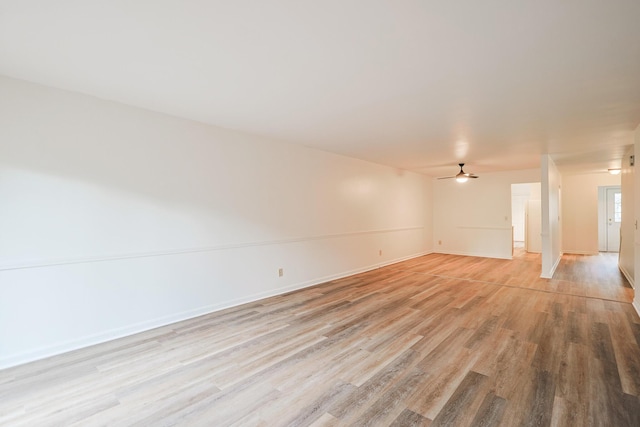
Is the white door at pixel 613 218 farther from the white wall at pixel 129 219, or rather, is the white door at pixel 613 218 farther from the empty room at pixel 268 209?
the white wall at pixel 129 219

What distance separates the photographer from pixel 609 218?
8.99m

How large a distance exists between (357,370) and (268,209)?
8.66 ft

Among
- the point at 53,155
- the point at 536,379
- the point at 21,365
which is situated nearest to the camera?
the point at 536,379

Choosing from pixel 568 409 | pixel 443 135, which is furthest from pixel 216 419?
pixel 443 135

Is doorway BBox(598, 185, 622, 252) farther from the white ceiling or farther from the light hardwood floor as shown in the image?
the white ceiling

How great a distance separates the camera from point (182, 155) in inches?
139

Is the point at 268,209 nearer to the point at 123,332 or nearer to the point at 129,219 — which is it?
the point at 129,219

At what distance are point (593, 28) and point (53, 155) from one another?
424 cm

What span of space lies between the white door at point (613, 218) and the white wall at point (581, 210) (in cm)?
75

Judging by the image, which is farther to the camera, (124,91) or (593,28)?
(124,91)

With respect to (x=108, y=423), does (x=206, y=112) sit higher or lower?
higher

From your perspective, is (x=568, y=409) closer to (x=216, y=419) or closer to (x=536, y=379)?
(x=536, y=379)

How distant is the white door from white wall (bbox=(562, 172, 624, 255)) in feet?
2.45

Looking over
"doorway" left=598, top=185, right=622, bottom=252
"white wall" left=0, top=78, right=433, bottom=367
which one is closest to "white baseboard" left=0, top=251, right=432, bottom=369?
"white wall" left=0, top=78, right=433, bottom=367
